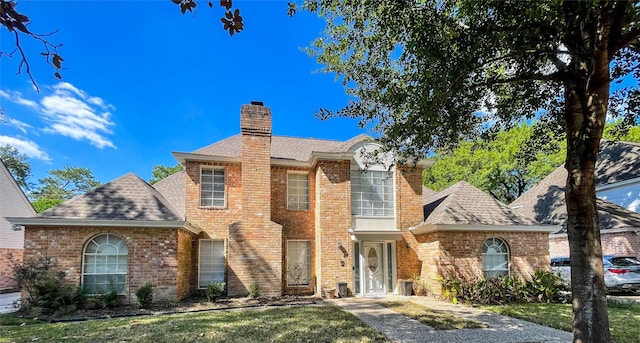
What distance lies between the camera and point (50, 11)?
668 centimetres

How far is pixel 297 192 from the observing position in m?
14.8

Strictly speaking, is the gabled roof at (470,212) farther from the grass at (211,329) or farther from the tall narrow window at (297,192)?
the grass at (211,329)

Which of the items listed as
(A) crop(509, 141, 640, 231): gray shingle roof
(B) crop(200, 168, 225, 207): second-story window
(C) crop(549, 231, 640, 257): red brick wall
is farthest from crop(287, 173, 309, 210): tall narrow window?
(C) crop(549, 231, 640, 257): red brick wall

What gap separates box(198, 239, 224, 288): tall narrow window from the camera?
13.3m

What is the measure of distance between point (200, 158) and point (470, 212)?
407 inches

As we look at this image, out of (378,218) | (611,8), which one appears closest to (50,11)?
(611,8)

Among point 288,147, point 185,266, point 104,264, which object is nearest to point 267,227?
point 185,266

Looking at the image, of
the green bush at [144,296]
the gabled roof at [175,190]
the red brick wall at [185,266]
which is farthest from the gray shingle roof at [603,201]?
the green bush at [144,296]

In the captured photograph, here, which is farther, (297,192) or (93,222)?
(297,192)

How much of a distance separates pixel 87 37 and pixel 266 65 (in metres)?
6.32

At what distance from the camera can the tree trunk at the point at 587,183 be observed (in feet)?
17.0

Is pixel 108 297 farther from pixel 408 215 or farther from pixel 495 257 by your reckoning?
pixel 495 257

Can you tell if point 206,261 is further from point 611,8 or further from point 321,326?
point 611,8

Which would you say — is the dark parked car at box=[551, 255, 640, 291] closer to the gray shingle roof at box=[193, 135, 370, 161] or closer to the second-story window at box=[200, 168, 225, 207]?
the gray shingle roof at box=[193, 135, 370, 161]
